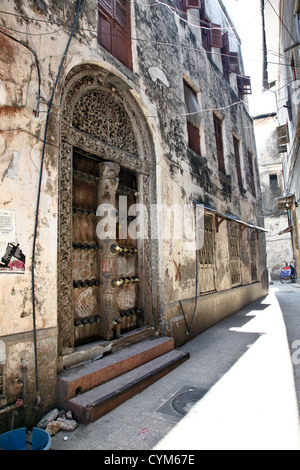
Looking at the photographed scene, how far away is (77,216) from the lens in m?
3.88

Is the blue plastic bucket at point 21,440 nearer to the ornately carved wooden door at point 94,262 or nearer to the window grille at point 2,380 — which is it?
the window grille at point 2,380

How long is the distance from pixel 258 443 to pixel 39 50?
4.30 meters

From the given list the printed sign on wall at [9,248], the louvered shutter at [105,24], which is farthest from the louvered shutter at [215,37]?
the printed sign on wall at [9,248]

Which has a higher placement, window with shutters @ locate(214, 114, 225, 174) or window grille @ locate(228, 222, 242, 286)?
window with shutters @ locate(214, 114, 225, 174)

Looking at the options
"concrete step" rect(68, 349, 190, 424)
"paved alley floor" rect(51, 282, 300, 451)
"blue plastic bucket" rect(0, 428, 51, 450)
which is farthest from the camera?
"concrete step" rect(68, 349, 190, 424)

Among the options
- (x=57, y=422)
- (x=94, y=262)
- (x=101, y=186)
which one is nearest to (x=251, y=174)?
(x=101, y=186)

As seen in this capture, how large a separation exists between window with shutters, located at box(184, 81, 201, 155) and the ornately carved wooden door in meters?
3.50

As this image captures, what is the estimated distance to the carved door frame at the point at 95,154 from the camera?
3.36m

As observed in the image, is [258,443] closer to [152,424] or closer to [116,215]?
[152,424]

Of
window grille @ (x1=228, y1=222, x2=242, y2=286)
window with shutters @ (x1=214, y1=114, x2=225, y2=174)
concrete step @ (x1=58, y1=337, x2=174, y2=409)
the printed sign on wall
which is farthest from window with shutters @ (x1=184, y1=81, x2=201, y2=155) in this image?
the printed sign on wall

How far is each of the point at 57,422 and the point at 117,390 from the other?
26.4 inches

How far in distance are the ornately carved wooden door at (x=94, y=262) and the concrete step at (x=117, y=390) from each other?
0.64m

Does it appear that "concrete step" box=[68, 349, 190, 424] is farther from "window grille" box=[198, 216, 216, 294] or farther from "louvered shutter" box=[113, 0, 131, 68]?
"louvered shutter" box=[113, 0, 131, 68]

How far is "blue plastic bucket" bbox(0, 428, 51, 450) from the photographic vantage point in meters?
2.24
